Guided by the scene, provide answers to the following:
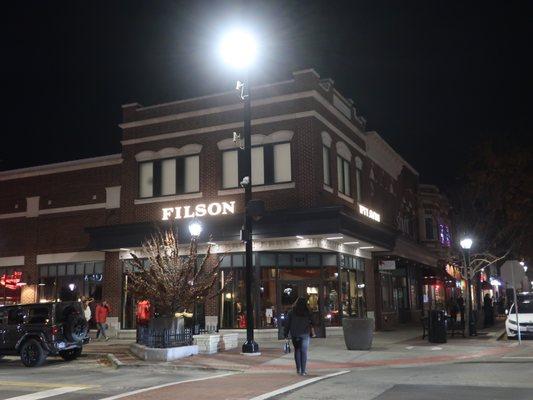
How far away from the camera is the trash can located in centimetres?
2048

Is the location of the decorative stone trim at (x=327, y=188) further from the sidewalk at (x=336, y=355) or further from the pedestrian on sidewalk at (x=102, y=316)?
the pedestrian on sidewalk at (x=102, y=316)

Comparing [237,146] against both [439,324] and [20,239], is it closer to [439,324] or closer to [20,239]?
[439,324]

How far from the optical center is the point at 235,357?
16750 millimetres

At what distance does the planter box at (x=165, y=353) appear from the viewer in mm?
16109

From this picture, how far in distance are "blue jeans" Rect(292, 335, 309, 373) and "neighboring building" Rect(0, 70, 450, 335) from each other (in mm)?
8972

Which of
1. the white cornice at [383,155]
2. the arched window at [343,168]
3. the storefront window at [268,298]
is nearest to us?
the storefront window at [268,298]

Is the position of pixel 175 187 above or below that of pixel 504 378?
above

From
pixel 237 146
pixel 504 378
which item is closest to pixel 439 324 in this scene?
pixel 504 378

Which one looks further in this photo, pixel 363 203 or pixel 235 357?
pixel 363 203

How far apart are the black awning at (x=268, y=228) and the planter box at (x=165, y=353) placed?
485 centimetres

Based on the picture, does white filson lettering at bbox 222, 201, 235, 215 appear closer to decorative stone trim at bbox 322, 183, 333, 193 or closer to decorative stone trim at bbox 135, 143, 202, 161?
decorative stone trim at bbox 135, 143, 202, 161

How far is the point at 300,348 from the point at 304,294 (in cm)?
1143

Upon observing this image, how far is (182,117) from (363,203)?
9.72m

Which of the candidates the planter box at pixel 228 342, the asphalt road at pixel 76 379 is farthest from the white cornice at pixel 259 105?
the asphalt road at pixel 76 379
